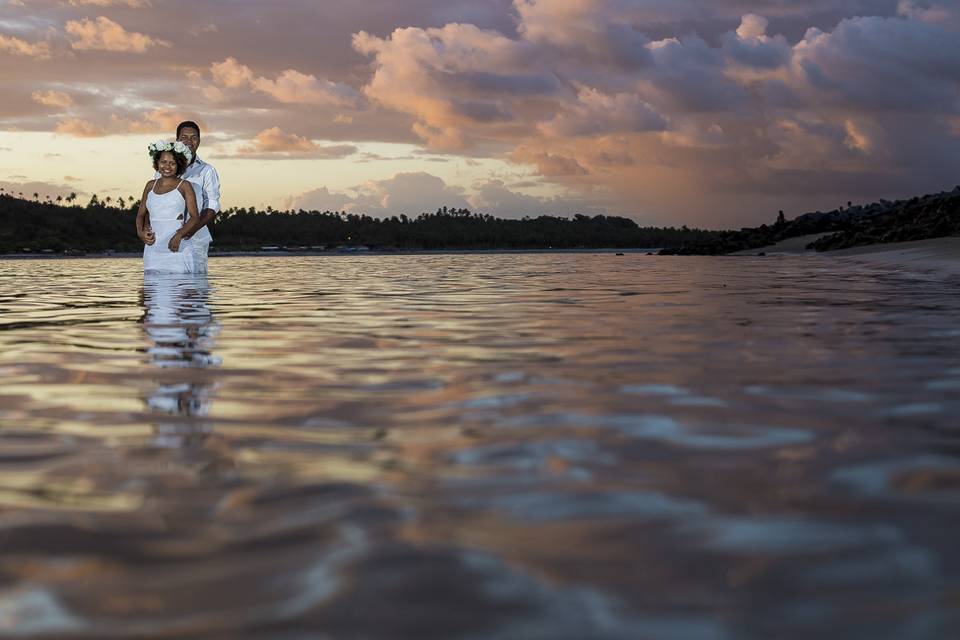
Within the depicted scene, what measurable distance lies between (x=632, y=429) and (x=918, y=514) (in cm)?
119

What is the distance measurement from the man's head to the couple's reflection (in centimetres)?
255

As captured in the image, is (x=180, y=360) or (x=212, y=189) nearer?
(x=180, y=360)

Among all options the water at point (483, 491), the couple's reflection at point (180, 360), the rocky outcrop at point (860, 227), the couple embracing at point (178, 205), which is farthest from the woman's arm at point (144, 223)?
the rocky outcrop at point (860, 227)

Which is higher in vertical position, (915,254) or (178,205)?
(178,205)

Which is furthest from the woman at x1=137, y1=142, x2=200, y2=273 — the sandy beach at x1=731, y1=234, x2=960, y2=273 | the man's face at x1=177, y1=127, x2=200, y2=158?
the sandy beach at x1=731, y1=234, x2=960, y2=273

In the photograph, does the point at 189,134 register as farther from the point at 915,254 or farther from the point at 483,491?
the point at 915,254

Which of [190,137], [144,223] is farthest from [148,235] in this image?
[190,137]

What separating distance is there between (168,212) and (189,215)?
39cm

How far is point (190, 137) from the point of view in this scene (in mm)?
13258

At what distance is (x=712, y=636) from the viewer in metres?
1.81

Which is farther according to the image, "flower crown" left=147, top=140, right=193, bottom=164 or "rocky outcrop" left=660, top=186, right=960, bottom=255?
"rocky outcrop" left=660, top=186, right=960, bottom=255

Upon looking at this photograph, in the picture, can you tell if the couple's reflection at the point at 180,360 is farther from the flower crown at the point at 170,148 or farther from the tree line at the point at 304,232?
the tree line at the point at 304,232

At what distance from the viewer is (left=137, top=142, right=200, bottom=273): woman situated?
13.1m

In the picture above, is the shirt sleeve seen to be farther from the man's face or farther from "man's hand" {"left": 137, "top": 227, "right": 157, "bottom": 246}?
"man's hand" {"left": 137, "top": 227, "right": 157, "bottom": 246}
